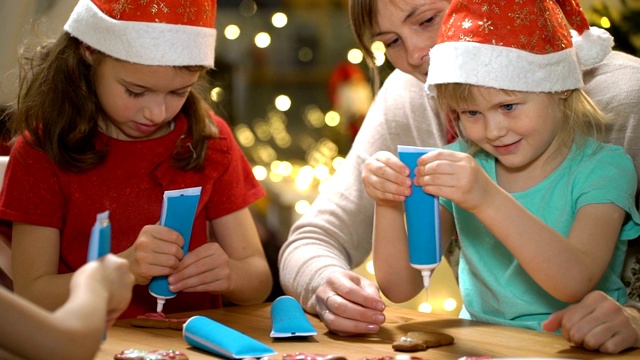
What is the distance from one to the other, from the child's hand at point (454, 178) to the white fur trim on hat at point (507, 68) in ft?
0.51

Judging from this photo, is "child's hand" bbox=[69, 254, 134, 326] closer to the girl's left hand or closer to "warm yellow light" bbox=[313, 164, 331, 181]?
the girl's left hand

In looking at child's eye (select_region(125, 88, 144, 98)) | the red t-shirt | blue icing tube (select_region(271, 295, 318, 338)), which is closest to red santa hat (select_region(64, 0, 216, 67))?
child's eye (select_region(125, 88, 144, 98))

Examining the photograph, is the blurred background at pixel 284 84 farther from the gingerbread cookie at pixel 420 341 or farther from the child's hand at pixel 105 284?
the child's hand at pixel 105 284

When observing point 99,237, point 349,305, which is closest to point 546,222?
point 349,305

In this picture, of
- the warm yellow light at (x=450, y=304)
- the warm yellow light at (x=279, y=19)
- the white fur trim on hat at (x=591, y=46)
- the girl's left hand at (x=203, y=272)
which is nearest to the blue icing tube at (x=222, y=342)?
the girl's left hand at (x=203, y=272)

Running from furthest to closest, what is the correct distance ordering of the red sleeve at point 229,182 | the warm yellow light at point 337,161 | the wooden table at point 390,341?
the warm yellow light at point 337,161, the red sleeve at point 229,182, the wooden table at point 390,341

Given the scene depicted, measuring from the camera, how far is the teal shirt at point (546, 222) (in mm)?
1497

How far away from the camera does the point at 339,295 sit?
1.47m

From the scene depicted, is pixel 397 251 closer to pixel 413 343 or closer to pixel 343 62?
pixel 413 343

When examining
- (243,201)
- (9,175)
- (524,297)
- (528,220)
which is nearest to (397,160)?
(528,220)

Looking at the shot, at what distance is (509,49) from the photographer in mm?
1445

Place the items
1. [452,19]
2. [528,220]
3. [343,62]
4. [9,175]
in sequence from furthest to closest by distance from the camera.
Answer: [343,62] < [9,175] < [452,19] < [528,220]

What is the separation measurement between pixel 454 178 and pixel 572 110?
0.33m

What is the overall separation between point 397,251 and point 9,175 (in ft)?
2.60
